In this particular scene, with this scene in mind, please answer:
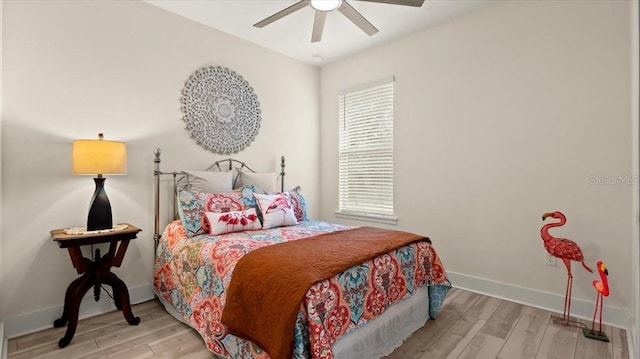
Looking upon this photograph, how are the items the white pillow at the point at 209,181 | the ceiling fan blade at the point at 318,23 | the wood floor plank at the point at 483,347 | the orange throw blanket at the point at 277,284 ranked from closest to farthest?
the orange throw blanket at the point at 277,284, the wood floor plank at the point at 483,347, the ceiling fan blade at the point at 318,23, the white pillow at the point at 209,181

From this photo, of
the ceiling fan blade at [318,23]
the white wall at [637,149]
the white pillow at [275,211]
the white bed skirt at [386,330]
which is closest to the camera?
the white wall at [637,149]

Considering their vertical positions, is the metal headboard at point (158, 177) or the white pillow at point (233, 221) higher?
the metal headboard at point (158, 177)

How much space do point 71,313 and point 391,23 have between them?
3741 mm

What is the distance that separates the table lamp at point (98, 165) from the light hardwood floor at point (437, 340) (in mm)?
794

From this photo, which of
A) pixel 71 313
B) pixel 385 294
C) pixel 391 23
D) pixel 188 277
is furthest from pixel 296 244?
pixel 391 23

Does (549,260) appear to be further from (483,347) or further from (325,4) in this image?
(325,4)

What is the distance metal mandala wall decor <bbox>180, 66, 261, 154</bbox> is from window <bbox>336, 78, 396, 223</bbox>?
1.23m

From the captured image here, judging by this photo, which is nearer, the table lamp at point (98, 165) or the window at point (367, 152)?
the table lamp at point (98, 165)

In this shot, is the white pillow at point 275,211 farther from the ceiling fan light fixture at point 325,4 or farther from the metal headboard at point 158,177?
the ceiling fan light fixture at point 325,4

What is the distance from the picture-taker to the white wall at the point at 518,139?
239 centimetres

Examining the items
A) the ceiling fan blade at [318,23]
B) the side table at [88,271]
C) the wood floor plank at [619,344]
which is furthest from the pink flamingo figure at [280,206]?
the wood floor plank at [619,344]

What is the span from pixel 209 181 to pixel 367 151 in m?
1.98

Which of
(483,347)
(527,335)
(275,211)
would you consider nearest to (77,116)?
(275,211)

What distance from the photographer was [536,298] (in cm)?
271
